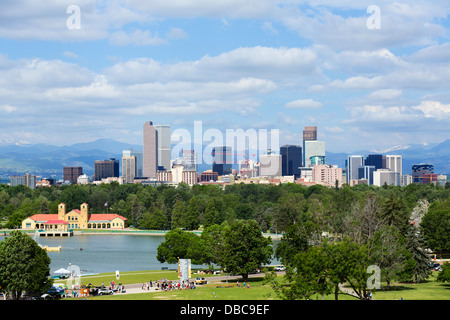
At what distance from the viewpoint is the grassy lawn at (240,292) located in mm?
28597

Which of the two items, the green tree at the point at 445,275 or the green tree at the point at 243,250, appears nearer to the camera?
the green tree at the point at 445,275

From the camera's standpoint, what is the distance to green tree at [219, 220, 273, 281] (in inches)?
1464

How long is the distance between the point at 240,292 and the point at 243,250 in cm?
719

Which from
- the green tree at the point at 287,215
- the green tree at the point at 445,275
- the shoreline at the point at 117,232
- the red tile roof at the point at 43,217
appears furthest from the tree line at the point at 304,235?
the shoreline at the point at 117,232

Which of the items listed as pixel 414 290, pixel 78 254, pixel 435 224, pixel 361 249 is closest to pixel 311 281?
pixel 361 249

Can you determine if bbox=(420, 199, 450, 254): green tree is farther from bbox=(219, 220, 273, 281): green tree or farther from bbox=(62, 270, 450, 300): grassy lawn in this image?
bbox=(219, 220, 273, 281): green tree

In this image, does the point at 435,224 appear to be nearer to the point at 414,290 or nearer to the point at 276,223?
the point at 414,290

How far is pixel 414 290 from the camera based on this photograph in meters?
32.9

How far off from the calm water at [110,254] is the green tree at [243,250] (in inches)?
443

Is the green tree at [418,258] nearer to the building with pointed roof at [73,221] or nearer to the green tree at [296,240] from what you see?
the green tree at [296,240]

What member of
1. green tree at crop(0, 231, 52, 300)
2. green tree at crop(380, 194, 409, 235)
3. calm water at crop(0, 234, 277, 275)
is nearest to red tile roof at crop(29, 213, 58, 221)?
calm water at crop(0, 234, 277, 275)

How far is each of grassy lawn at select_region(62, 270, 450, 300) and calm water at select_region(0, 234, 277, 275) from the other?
28.1 ft

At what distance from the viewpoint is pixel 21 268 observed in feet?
101

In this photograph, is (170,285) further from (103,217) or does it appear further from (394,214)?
(103,217)
